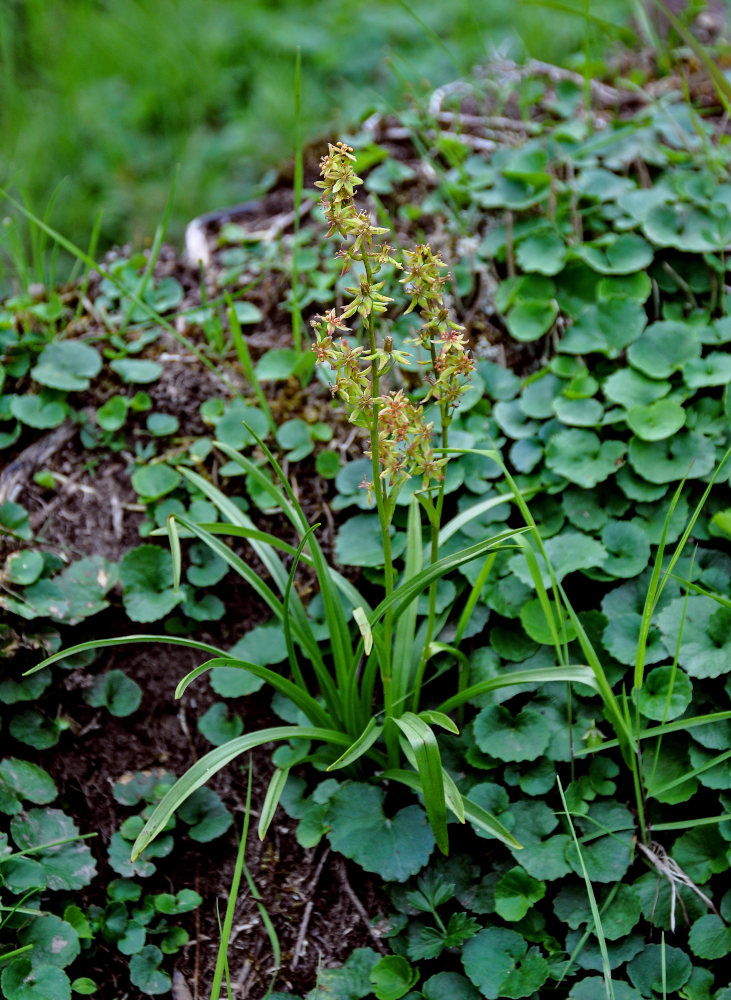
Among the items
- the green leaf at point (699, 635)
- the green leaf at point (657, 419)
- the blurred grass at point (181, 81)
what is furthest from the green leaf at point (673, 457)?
the blurred grass at point (181, 81)

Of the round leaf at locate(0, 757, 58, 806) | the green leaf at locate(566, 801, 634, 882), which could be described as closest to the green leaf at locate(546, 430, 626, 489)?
the green leaf at locate(566, 801, 634, 882)

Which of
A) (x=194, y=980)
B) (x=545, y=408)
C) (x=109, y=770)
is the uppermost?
(x=545, y=408)

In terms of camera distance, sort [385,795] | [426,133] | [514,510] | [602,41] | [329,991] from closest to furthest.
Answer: [329,991] → [385,795] → [514,510] → [426,133] → [602,41]

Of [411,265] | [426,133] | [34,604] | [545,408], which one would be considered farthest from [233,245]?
[411,265]

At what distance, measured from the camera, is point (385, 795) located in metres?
1.69

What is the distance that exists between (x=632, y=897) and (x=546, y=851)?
0.17m

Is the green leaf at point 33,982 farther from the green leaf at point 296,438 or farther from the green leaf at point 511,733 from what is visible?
the green leaf at point 296,438

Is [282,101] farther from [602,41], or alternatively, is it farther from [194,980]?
[194,980]

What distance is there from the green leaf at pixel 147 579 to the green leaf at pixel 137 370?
48 centimetres

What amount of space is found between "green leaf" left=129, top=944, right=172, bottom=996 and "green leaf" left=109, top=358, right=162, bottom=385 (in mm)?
1315

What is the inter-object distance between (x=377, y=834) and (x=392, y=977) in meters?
0.24

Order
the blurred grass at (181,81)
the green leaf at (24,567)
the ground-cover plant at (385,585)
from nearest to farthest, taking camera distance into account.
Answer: the ground-cover plant at (385,585) < the green leaf at (24,567) < the blurred grass at (181,81)

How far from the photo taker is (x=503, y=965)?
1466 mm

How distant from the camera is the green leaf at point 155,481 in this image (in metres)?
2.00
